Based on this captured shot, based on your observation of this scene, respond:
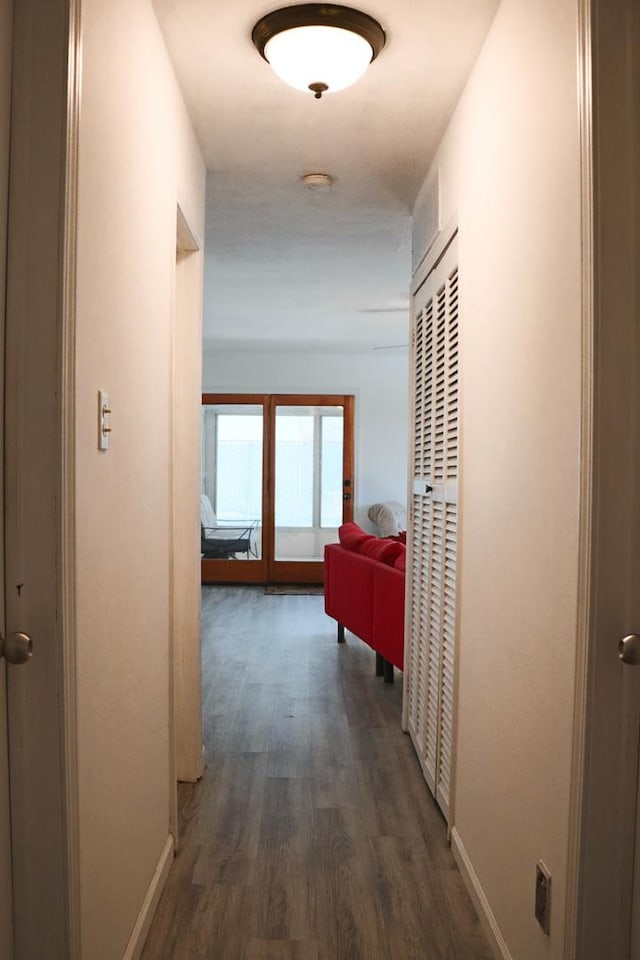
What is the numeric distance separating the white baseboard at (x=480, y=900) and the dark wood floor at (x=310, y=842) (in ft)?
0.11

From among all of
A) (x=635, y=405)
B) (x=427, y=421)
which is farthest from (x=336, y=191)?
(x=635, y=405)

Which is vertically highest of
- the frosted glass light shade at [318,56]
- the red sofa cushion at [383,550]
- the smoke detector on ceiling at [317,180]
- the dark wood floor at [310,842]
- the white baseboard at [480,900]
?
the smoke detector on ceiling at [317,180]

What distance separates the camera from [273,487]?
8.26 m

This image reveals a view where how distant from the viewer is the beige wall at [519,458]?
59.2 inches

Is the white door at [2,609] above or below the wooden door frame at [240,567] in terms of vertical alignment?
above

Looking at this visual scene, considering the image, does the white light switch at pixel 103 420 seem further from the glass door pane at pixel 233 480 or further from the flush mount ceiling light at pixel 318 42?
the glass door pane at pixel 233 480

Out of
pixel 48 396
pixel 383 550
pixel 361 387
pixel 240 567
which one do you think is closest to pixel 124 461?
pixel 48 396

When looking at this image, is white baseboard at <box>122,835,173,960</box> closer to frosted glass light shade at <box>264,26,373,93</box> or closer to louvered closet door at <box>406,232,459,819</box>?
louvered closet door at <box>406,232,459,819</box>

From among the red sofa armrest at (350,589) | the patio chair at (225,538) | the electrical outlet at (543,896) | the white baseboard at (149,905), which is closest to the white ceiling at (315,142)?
the red sofa armrest at (350,589)

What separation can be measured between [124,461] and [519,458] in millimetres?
913

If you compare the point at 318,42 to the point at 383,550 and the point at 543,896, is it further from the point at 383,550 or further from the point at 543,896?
the point at 383,550

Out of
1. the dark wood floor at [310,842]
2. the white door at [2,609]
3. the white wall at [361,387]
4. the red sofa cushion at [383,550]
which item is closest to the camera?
the white door at [2,609]

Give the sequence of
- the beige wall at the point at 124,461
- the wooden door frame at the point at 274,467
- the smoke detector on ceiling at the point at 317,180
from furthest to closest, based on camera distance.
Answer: the wooden door frame at the point at 274,467
the smoke detector on ceiling at the point at 317,180
the beige wall at the point at 124,461

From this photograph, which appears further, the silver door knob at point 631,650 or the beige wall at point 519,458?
the beige wall at point 519,458
